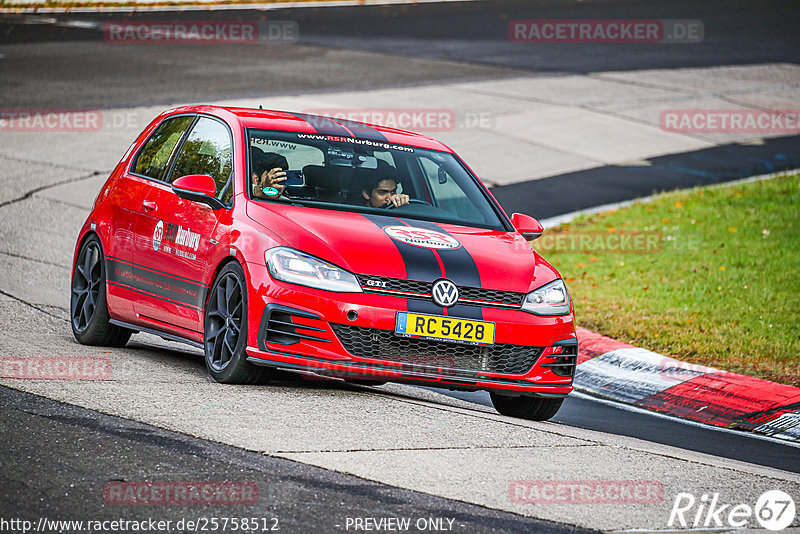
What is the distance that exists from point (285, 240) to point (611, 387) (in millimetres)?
3237

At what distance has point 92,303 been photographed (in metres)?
8.68

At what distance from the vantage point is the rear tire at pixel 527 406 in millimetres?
7555

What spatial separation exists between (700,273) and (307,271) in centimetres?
610

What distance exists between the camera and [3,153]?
55.1ft

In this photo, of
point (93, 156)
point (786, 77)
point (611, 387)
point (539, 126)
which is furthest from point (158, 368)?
point (786, 77)

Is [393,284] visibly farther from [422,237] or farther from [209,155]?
[209,155]

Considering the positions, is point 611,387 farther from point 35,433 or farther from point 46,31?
point 46,31
